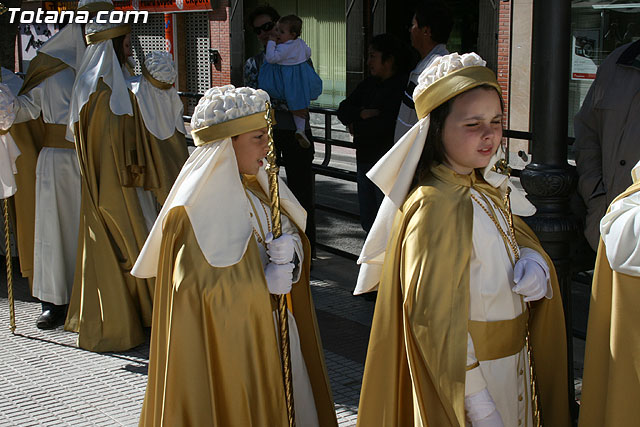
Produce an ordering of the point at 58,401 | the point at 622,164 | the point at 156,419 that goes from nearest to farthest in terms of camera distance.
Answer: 1. the point at 156,419
2. the point at 622,164
3. the point at 58,401

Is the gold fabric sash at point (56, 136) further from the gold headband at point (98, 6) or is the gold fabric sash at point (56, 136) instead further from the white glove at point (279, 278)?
the white glove at point (279, 278)

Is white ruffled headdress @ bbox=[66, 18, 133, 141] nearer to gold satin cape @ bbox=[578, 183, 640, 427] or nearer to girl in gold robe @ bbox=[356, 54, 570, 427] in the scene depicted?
girl in gold robe @ bbox=[356, 54, 570, 427]

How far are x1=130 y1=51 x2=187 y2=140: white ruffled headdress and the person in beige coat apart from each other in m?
2.77

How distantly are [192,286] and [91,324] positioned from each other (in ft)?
8.64

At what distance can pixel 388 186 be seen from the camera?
9.32ft

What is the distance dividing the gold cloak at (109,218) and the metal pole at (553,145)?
8.86 ft

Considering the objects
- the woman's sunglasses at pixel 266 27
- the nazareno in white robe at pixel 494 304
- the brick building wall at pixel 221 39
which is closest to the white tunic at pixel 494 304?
the nazareno in white robe at pixel 494 304

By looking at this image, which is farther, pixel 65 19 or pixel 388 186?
pixel 65 19

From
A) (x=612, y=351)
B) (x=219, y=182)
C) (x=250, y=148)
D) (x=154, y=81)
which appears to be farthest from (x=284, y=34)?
(x=612, y=351)

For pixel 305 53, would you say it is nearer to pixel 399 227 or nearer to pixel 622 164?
pixel 622 164

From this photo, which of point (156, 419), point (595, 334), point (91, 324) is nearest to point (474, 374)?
point (595, 334)

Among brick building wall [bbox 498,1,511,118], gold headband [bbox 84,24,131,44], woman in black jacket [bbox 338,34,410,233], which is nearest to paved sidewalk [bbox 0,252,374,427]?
woman in black jacket [bbox 338,34,410,233]

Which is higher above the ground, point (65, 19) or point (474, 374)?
point (65, 19)

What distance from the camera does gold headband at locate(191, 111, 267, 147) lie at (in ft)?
10.7
